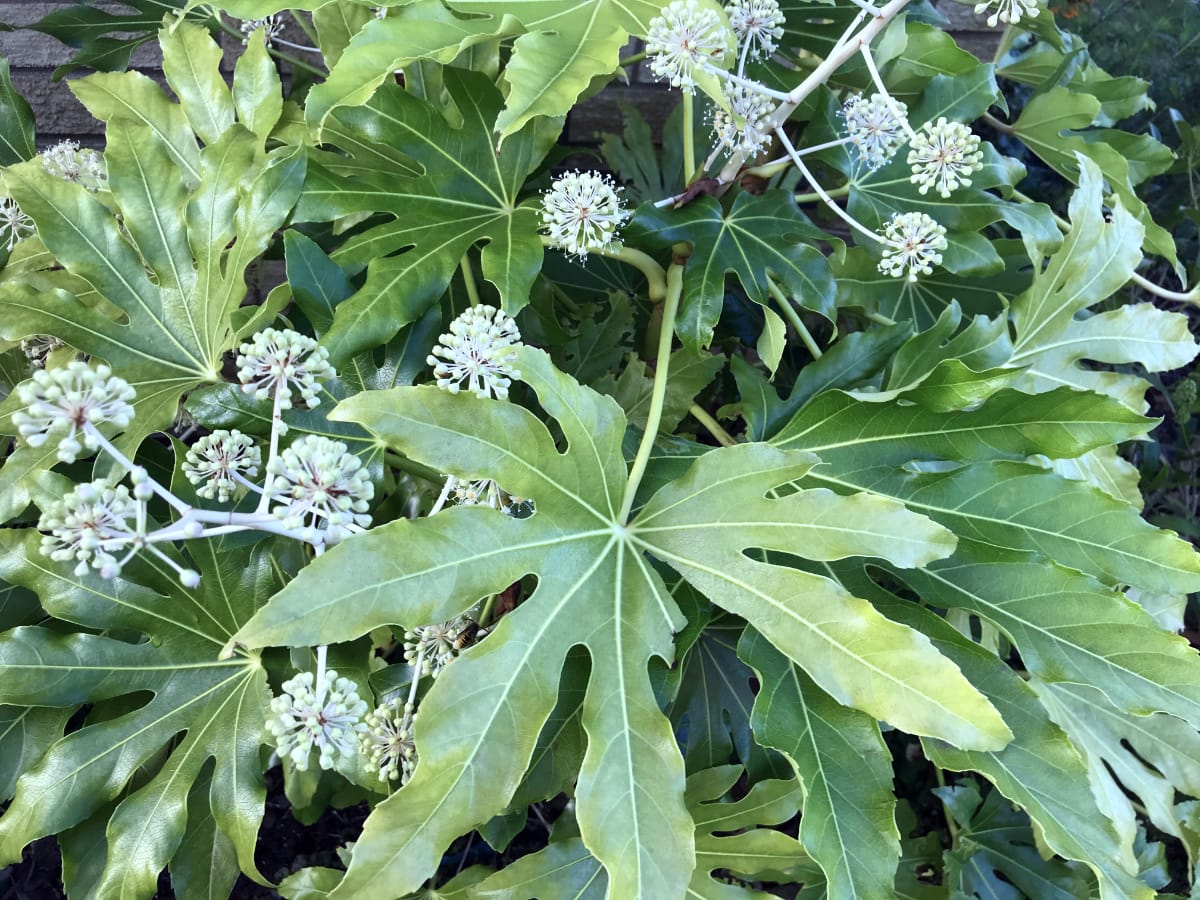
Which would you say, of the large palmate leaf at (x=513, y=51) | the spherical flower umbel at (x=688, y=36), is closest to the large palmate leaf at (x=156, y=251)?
the large palmate leaf at (x=513, y=51)

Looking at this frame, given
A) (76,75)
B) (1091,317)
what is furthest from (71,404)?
(76,75)

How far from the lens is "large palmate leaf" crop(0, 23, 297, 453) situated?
68 cm

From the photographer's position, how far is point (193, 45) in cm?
77

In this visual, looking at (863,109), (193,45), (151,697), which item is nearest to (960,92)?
(863,109)

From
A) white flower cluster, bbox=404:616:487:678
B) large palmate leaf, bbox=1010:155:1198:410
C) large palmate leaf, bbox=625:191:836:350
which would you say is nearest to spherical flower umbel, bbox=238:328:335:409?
white flower cluster, bbox=404:616:487:678

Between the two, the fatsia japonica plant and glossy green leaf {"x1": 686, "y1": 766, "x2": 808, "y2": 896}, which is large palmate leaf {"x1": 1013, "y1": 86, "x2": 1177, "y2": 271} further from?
glossy green leaf {"x1": 686, "y1": 766, "x2": 808, "y2": 896}

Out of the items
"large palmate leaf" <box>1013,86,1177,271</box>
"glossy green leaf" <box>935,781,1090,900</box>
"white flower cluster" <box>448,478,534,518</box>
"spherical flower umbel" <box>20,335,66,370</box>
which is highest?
"large palmate leaf" <box>1013,86,1177,271</box>

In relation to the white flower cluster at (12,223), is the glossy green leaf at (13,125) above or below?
above

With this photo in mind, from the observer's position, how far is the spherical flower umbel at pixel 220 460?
62 cm

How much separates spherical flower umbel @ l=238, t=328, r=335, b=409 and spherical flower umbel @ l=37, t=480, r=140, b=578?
0.12 metres

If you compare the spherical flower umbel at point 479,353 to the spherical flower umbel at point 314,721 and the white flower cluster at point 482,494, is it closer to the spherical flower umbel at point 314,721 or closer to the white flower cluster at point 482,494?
the white flower cluster at point 482,494

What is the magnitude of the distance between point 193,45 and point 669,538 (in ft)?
2.22

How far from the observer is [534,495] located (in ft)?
2.03

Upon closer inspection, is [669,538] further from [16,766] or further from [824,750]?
[16,766]
